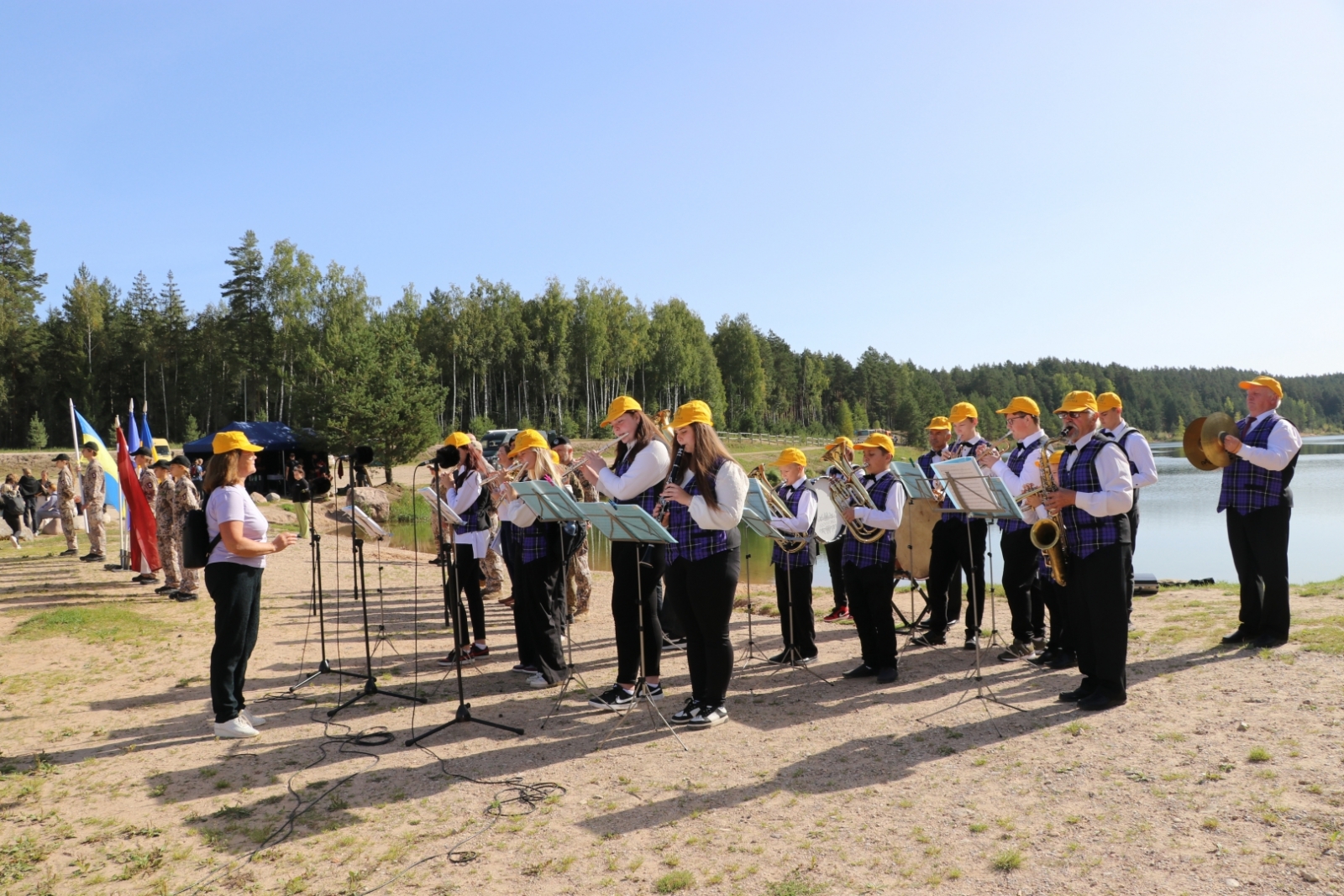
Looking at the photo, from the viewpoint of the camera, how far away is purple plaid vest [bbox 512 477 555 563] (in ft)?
22.6

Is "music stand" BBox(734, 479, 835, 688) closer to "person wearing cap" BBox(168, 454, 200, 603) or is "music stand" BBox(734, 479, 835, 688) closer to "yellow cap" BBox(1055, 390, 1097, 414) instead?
"yellow cap" BBox(1055, 390, 1097, 414)

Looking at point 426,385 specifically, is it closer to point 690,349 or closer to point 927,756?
point 690,349

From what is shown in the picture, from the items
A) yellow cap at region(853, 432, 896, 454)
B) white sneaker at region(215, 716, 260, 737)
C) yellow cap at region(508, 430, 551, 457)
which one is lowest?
white sneaker at region(215, 716, 260, 737)

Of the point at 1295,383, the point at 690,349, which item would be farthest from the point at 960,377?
the point at 690,349

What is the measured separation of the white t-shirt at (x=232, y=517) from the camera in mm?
5871

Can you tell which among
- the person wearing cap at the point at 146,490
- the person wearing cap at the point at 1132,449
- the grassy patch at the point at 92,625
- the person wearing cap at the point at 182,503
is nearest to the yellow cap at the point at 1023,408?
the person wearing cap at the point at 1132,449

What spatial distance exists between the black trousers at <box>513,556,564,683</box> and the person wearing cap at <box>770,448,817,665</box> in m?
2.02

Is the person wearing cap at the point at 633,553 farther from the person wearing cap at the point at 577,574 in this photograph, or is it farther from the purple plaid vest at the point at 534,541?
the person wearing cap at the point at 577,574

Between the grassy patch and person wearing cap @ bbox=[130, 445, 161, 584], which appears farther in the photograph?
person wearing cap @ bbox=[130, 445, 161, 584]

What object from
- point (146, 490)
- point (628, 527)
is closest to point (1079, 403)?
point (628, 527)

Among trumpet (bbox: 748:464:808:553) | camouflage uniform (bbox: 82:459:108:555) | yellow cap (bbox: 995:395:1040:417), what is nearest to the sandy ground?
trumpet (bbox: 748:464:808:553)

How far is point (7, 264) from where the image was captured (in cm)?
6488

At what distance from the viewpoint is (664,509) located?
6000 mm

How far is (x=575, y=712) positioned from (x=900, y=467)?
3804mm
